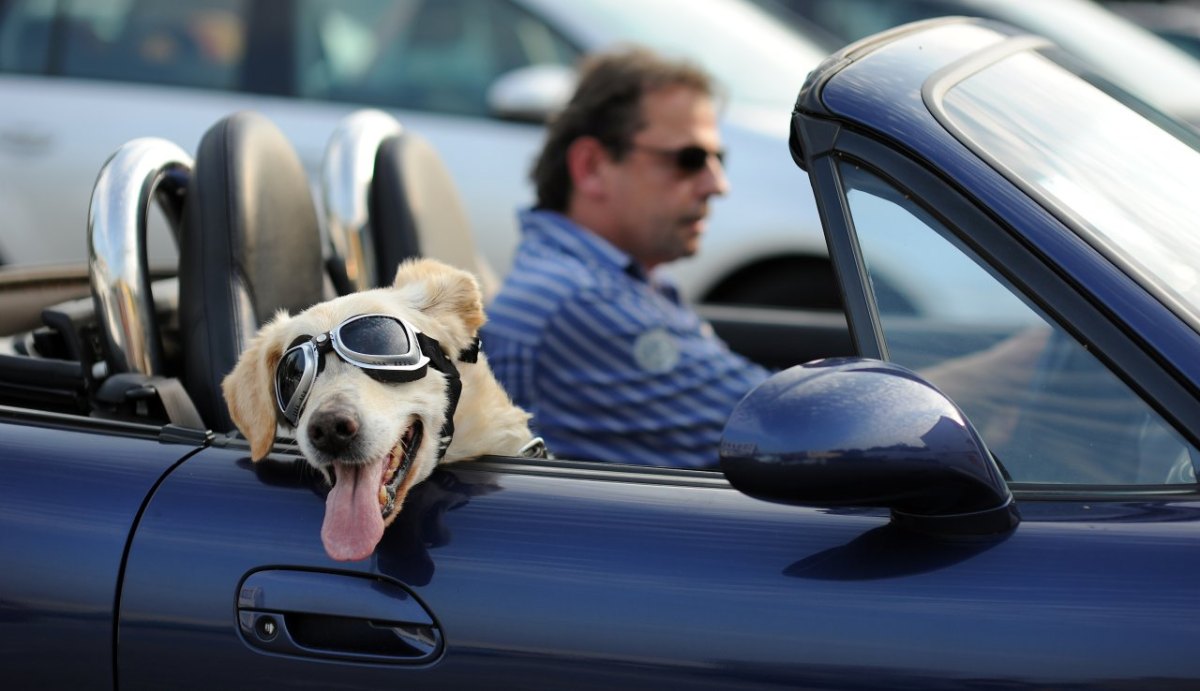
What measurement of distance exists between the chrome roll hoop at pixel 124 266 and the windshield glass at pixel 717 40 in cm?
306

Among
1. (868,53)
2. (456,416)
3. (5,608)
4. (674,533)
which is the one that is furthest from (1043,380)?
(5,608)

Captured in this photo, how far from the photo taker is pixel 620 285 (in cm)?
287

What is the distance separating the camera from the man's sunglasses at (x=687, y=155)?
3109mm

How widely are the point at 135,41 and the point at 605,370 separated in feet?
11.3

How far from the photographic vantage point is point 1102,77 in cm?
222

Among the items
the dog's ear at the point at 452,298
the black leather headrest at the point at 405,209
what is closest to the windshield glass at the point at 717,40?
the black leather headrest at the point at 405,209

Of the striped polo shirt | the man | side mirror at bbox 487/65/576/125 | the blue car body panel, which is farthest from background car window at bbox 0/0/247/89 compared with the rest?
the blue car body panel

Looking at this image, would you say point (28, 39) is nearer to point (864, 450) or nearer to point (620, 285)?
point (620, 285)

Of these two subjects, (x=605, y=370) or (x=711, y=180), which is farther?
(x=711, y=180)

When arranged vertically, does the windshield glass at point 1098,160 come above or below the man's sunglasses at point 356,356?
above

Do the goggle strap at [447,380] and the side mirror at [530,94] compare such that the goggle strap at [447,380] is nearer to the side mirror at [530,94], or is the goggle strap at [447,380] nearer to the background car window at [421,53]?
the side mirror at [530,94]

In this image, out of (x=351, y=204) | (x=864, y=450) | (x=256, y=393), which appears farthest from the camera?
(x=351, y=204)

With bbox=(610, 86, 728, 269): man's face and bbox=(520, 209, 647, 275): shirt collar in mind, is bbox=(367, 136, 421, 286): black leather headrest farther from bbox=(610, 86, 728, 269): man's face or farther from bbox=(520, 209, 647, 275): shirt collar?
bbox=(610, 86, 728, 269): man's face

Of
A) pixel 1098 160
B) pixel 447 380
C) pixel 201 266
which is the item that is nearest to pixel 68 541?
pixel 447 380
